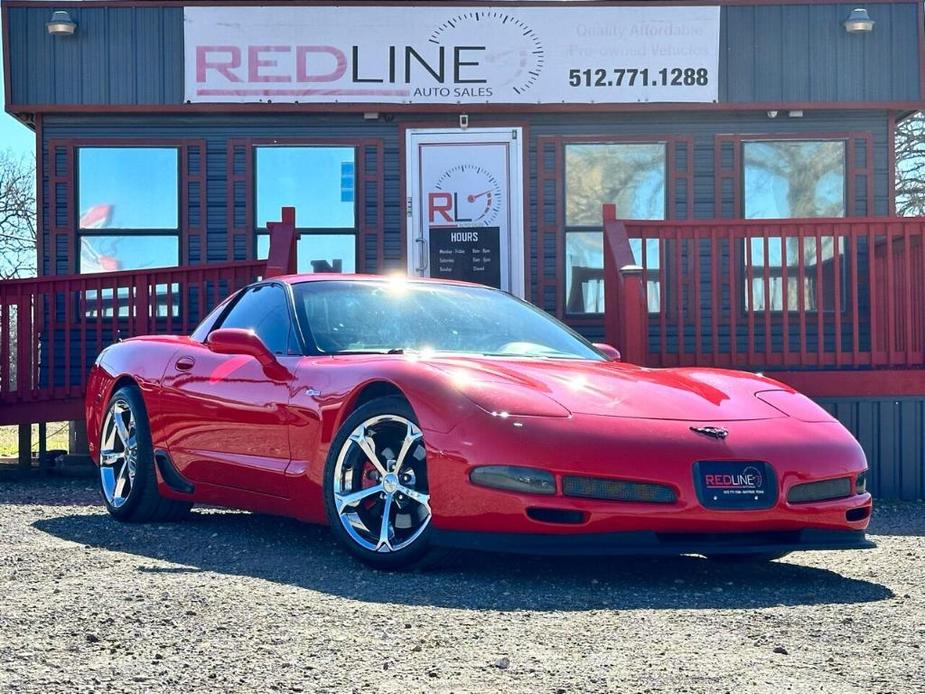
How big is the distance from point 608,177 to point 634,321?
4371 mm

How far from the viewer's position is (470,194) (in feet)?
44.1

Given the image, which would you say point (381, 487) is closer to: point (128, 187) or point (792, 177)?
point (128, 187)

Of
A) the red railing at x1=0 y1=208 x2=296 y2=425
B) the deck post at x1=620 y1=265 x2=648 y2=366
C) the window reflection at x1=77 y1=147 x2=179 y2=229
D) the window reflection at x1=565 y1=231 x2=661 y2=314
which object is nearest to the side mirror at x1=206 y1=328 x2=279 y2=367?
the deck post at x1=620 y1=265 x2=648 y2=366

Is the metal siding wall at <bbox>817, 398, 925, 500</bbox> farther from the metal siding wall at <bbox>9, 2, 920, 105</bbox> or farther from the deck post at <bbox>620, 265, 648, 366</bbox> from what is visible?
the metal siding wall at <bbox>9, 2, 920, 105</bbox>

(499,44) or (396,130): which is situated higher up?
(499,44)

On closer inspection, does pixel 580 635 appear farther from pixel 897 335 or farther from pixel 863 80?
pixel 863 80

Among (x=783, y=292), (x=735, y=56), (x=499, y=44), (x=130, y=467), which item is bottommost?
(x=130, y=467)

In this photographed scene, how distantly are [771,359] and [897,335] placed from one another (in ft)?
5.00

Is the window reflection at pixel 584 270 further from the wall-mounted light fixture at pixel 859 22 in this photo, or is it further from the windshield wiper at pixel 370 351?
the windshield wiper at pixel 370 351

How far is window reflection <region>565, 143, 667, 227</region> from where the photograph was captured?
13.5 meters

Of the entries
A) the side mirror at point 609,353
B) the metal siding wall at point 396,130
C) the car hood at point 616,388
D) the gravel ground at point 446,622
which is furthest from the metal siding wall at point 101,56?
the car hood at point 616,388

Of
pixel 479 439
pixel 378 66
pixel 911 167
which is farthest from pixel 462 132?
pixel 911 167

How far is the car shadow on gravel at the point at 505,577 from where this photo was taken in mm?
4977

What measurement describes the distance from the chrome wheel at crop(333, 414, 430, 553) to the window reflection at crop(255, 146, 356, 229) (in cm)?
798
